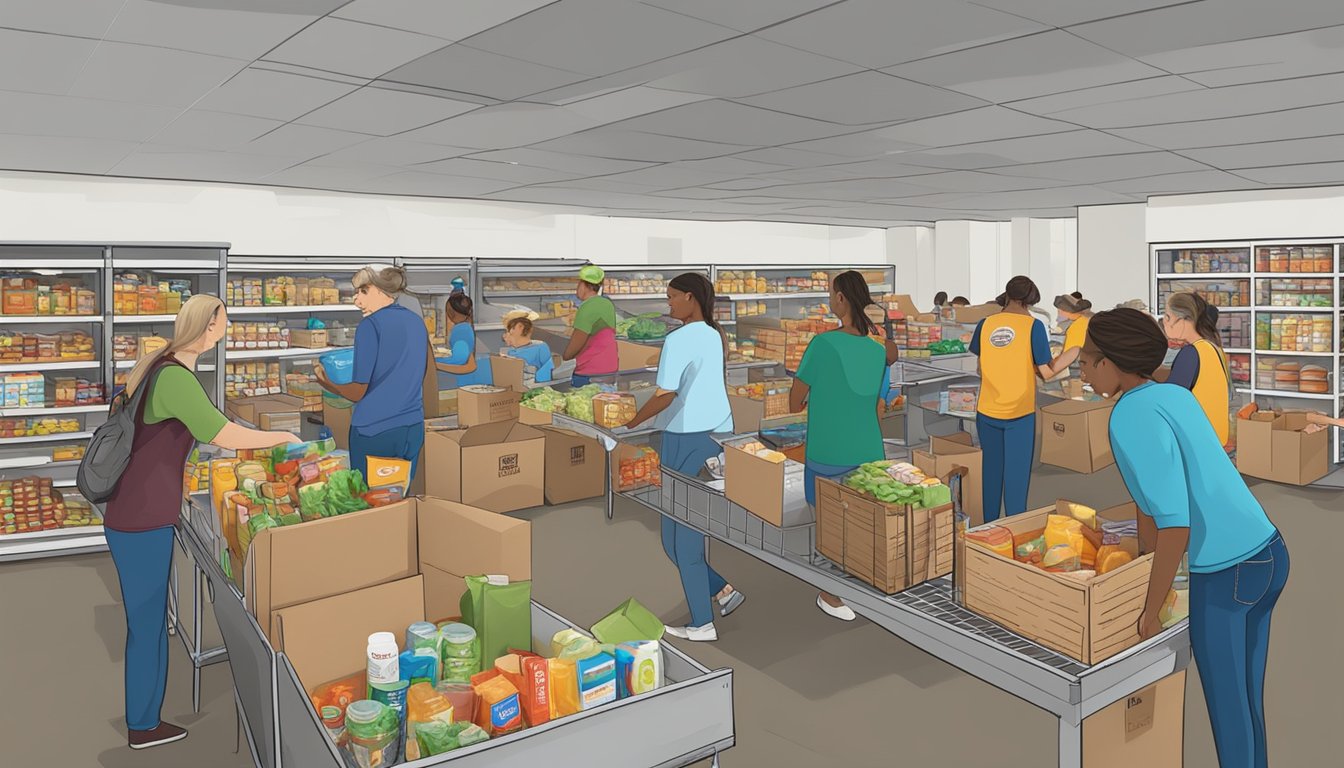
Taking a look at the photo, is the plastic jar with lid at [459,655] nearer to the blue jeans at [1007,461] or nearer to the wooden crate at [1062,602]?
the wooden crate at [1062,602]

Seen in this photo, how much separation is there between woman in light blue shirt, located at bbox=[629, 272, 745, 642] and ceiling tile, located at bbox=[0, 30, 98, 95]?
2.55 metres

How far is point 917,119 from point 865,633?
271 cm

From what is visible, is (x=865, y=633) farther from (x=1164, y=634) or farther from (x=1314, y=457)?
(x=1314, y=457)

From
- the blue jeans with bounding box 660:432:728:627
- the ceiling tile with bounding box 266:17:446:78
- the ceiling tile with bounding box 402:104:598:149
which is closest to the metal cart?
the blue jeans with bounding box 660:432:728:627

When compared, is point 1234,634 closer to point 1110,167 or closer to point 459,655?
point 459,655

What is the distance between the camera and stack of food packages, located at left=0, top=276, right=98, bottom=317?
545 cm

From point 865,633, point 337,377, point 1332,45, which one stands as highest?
point 1332,45

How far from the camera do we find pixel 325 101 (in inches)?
169

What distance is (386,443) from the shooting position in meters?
4.62

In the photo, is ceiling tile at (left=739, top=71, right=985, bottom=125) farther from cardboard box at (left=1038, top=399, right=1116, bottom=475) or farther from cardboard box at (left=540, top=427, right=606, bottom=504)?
cardboard box at (left=1038, top=399, right=1116, bottom=475)

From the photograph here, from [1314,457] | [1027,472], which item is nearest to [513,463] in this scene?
[1027,472]

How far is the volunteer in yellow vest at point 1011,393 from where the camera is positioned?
5.01 m

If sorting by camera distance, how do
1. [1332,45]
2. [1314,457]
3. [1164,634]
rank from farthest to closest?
[1314,457], [1332,45], [1164,634]

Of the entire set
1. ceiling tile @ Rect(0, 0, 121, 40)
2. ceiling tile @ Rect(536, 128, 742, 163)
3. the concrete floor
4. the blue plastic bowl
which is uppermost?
ceiling tile @ Rect(536, 128, 742, 163)
